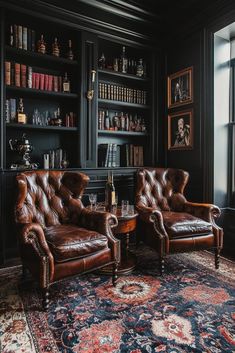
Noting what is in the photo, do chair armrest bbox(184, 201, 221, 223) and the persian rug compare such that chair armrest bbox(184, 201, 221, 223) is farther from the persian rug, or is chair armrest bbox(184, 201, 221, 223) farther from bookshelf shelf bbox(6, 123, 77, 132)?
bookshelf shelf bbox(6, 123, 77, 132)

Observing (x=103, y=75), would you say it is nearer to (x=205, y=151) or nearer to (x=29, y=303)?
(x=205, y=151)

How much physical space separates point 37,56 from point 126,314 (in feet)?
8.96

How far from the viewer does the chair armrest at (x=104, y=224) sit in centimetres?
221

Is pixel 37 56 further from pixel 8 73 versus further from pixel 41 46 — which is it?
pixel 8 73

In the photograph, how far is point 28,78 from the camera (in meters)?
2.93

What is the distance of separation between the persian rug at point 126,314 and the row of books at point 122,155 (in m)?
1.54

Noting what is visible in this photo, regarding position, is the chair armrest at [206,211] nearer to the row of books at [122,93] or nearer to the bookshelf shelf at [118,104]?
the bookshelf shelf at [118,104]

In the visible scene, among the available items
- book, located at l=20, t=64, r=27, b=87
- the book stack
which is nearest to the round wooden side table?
the book stack

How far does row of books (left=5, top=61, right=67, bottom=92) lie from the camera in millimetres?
2820

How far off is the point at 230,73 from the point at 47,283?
3088mm

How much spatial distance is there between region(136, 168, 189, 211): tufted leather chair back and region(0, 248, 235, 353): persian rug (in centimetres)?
81

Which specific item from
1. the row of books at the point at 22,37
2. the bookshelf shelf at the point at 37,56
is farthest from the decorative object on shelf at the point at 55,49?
the row of books at the point at 22,37

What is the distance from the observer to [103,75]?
141 inches

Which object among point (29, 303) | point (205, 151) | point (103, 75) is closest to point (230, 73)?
point (205, 151)
